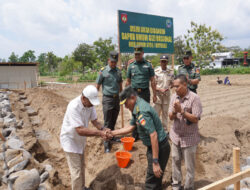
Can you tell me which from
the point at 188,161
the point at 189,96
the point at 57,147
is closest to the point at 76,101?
the point at 189,96

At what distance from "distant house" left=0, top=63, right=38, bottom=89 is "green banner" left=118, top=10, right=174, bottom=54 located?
15.9m

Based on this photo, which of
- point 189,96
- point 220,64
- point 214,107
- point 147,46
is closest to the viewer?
point 189,96

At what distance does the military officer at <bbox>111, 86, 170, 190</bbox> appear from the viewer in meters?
2.45

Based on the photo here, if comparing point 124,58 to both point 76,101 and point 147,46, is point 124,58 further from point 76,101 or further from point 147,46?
point 76,101

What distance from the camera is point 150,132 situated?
7.98ft

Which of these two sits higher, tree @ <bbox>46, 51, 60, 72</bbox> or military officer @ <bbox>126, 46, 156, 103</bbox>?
tree @ <bbox>46, 51, 60, 72</bbox>

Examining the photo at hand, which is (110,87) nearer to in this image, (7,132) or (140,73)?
(140,73)

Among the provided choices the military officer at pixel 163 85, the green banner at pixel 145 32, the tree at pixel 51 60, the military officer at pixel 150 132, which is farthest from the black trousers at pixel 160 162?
the tree at pixel 51 60

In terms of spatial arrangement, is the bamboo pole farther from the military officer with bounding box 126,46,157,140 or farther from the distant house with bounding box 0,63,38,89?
the distant house with bounding box 0,63,38,89

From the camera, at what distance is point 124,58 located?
25750mm

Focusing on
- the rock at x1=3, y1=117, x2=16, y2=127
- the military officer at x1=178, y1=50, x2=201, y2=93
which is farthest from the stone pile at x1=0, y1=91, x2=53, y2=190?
the military officer at x1=178, y1=50, x2=201, y2=93

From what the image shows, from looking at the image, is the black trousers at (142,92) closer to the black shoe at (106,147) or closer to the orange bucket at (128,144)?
the orange bucket at (128,144)

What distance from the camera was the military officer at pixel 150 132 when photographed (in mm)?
2449

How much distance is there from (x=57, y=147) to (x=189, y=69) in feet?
14.0
